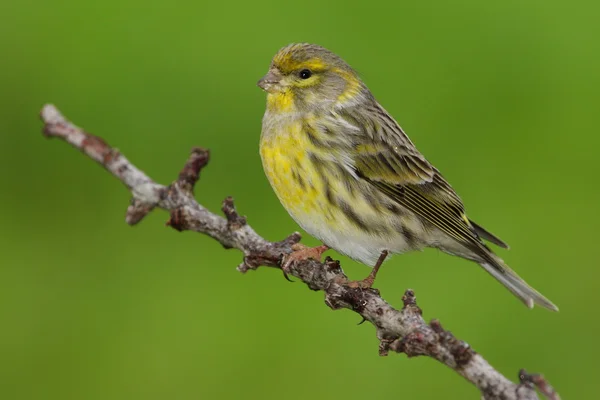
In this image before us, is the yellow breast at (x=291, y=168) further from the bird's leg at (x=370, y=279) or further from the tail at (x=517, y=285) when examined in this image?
the tail at (x=517, y=285)

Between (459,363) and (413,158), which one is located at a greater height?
(413,158)

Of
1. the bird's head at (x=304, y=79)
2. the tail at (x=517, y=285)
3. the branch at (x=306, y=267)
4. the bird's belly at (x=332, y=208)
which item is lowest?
the branch at (x=306, y=267)

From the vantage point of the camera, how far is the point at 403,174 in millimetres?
4180

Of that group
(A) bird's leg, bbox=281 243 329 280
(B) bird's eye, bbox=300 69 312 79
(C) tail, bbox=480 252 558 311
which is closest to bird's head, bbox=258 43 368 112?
(B) bird's eye, bbox=300 69 312 79

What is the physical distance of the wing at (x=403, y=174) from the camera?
13.5 ft

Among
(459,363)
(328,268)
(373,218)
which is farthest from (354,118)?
(459,363)

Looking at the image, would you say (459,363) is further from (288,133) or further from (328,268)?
(288,133)

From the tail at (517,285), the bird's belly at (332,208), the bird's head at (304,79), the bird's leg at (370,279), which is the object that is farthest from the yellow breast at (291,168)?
the tail at (517,285)

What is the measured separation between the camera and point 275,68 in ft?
13.6

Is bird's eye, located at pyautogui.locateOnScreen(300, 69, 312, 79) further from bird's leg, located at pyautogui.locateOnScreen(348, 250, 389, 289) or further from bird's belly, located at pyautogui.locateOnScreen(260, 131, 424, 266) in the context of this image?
bird's leg, located at pyautogui.locateOnScreen(348, 250, 389, 289)

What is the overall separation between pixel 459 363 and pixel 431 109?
2672mm

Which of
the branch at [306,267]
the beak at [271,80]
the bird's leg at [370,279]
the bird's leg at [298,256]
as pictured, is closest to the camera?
the branch at [306,267]

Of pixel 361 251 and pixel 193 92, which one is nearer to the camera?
pixel 361 251

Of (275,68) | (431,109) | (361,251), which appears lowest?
(361,251)
